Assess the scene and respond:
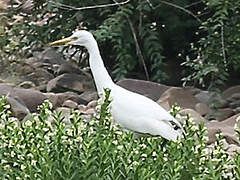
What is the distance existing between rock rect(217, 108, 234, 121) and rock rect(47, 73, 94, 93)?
59.7 inches

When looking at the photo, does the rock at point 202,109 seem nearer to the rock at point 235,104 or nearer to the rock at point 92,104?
the rock at point 235,104

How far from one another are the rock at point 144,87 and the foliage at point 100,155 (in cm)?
367

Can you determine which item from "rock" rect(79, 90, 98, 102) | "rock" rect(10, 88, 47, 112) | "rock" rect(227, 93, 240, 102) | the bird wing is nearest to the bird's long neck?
the bird wing

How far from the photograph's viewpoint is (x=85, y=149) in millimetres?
3529

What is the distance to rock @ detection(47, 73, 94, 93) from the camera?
802cm

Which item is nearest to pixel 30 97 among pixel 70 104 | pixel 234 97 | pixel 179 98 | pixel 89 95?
pixel 70 104

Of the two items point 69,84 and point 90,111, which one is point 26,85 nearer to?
point 69,84

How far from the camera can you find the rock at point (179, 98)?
7.20 meters

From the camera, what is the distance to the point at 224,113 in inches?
282

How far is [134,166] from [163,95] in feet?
12.8

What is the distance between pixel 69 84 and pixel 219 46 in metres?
1.56

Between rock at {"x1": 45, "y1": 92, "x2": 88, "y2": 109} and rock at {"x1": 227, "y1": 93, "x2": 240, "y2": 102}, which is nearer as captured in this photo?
rock at {"x1": 45, "y1": 92, "x2": 88, "y2": 109}

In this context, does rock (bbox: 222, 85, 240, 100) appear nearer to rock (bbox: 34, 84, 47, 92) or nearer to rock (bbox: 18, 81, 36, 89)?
rock (bbox: 34, 84, 47, 92)

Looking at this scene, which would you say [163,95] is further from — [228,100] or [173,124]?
[173,124]
